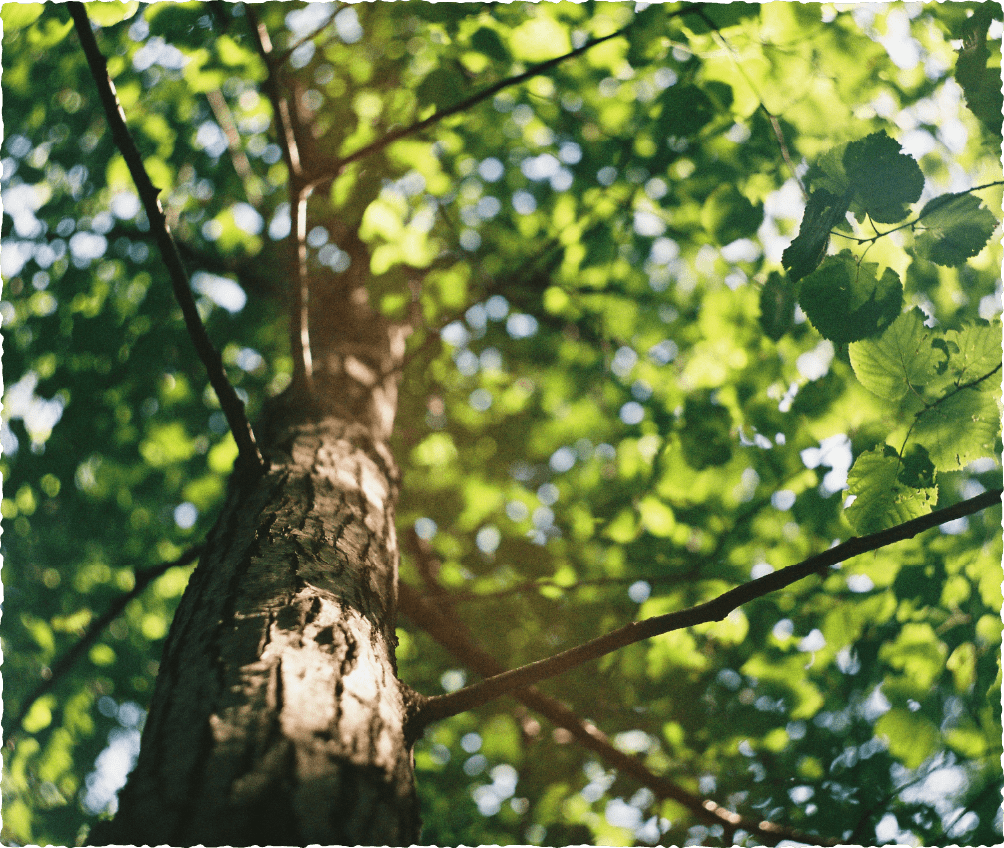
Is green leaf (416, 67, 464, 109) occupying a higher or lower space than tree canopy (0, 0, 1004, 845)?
higher

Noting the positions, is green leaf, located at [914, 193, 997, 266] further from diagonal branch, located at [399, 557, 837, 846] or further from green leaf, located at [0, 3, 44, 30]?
green leaf, located at [0, 3, 44, 30]

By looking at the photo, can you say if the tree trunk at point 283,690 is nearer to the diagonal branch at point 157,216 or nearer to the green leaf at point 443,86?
the diagonal branch at point 157,216

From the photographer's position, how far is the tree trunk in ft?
2.48

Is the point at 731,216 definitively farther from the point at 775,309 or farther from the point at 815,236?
the point at 815,236

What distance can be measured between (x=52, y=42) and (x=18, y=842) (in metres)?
2.55

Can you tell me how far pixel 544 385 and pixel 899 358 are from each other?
7.97ft

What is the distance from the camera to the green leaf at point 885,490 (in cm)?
113

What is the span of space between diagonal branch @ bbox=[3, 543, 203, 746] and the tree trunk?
0.68 m

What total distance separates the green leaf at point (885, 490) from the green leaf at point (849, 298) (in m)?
0.23

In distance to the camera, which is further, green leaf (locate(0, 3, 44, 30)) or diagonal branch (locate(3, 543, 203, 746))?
diagonal branch (locate(3, 543, 203, 746))

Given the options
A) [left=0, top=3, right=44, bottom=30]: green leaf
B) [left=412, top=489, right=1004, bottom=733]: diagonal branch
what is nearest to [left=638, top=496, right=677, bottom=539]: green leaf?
[left=412, top=489, right=1004, bottom=733]: diagonal branch

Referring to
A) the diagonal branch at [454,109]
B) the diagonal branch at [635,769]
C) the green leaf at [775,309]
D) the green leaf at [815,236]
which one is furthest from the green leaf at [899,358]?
the diagonal branch at [635,769]

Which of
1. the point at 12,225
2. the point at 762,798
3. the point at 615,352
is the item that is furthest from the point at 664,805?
the point at 12,225

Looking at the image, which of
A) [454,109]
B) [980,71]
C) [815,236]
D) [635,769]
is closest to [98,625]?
[635,769]
